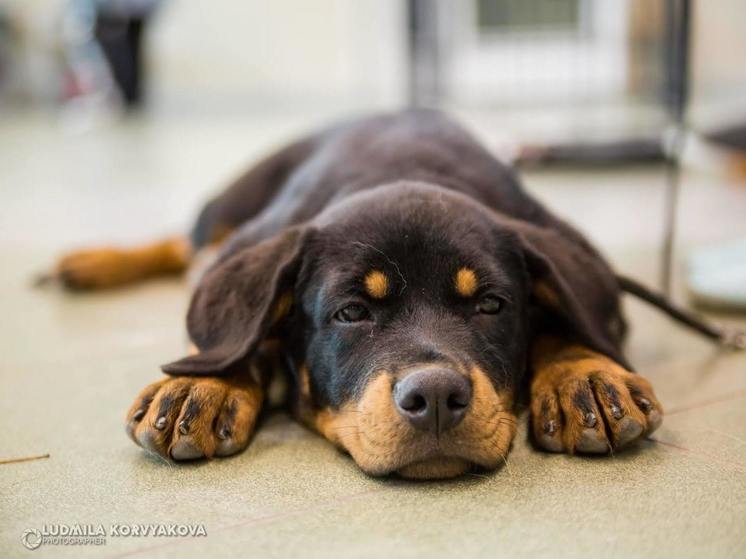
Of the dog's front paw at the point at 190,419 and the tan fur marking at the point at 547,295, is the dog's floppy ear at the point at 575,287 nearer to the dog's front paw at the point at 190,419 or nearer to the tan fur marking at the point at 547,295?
the tan fur marking at the point at 547,295

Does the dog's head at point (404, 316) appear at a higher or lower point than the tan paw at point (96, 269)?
higher

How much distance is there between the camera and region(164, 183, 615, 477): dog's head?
221 cm

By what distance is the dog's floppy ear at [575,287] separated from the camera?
2.60 m

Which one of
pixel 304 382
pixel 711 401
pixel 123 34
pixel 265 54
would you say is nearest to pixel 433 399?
pixel 304 382

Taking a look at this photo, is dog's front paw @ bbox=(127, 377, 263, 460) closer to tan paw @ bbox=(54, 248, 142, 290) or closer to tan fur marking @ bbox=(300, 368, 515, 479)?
tan fur marking @ bbox=(300, 368, 515, 479)

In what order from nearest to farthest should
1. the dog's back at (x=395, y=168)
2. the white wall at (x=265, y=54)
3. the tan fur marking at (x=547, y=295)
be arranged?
the tan fur marking at (x=547, y=295) → the dog's back at (x=395, y=168) → the white wall at (x=265, y=54)

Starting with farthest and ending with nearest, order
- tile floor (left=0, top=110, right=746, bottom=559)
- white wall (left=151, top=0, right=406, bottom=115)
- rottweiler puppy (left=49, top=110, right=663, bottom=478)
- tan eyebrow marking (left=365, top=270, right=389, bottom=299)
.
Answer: white wall (left=151, top=0, right=406, bottom=115)
tan eyebrow marking (left=365, top=270, right=389, bottom=299)
rottweiler puppy (left=49, top=110, right=663, bottom=478)
tile floor (left=0, top=110, right=746, bottom=559)

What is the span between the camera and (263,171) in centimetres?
447

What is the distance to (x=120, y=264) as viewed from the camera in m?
4.61

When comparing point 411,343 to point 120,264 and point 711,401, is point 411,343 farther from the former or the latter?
point 120,264

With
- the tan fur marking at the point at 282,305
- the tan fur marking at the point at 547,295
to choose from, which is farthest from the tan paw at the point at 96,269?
the tan fur marking at the point at 547,295

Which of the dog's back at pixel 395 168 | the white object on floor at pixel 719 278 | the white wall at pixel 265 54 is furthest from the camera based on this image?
the white wall at pixel 265 54

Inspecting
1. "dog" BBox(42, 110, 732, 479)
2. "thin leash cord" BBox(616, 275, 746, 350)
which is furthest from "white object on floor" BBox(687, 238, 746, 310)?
"dog" BBox(42, 110, 732, 479)

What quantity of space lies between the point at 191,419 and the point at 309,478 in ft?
1.14
